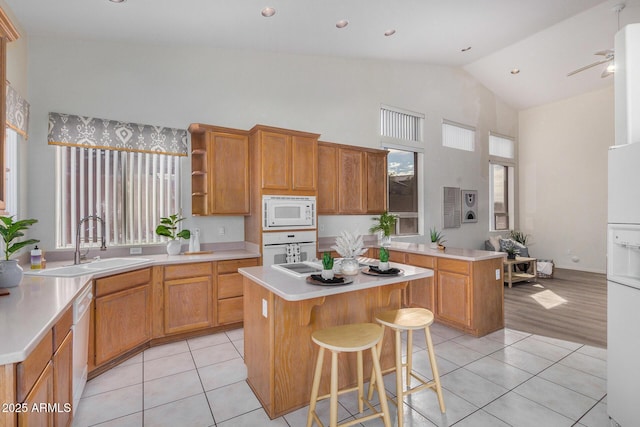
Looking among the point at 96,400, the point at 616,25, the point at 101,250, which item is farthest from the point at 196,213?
the point at 616,25

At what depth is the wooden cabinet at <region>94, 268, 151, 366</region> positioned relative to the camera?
254 cm

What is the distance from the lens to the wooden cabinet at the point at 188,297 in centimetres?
319

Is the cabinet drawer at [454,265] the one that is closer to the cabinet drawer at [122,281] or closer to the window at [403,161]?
the window at [403,161]

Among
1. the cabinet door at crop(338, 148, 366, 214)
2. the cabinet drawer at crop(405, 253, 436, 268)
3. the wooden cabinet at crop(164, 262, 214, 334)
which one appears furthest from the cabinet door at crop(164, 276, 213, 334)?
the cabinet drawer at crop(405, 253, 436, 268)

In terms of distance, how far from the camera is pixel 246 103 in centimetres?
422

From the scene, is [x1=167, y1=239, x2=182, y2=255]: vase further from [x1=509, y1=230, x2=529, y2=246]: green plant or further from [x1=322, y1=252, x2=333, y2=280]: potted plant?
[x1=509, y1=230, x2=529, y2=246]: green plant

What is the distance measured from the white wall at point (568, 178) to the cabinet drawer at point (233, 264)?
736 centimetres

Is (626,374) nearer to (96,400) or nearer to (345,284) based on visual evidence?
(345,284)

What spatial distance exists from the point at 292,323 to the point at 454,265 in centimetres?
228

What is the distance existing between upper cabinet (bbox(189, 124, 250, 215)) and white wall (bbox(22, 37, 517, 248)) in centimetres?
16

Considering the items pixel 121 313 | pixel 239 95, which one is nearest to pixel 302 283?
pixel 121 313

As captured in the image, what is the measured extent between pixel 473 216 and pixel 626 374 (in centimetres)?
541

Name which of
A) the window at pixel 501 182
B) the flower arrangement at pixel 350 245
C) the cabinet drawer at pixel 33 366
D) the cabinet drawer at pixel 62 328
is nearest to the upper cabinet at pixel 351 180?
the flower arrangement at pixel 350 245

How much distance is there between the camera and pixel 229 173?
12.4ft
